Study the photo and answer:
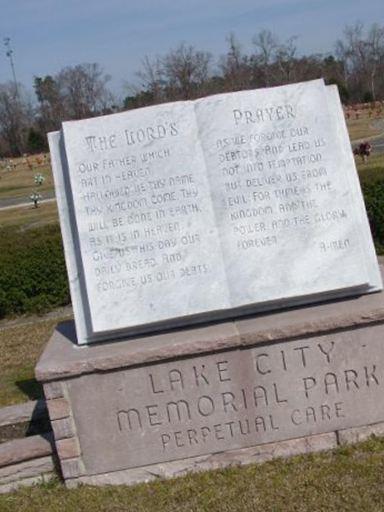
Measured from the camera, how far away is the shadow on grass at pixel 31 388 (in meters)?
6.27

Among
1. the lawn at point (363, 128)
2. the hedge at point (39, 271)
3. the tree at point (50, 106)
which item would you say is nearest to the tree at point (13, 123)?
the tree at point (50, 106)

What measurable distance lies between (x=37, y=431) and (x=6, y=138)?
229ft

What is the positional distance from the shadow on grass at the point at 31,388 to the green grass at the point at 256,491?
Result: 1818 mm

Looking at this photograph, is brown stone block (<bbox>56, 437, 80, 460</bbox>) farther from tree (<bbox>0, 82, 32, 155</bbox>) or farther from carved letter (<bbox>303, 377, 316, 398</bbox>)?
tree (<bbox>0, 82, 32, 155</bbox>)

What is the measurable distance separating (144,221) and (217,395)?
109 centimetres

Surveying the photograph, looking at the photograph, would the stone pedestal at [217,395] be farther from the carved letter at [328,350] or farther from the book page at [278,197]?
the book page at [278,197]

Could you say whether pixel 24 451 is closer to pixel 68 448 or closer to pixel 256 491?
pixel 68 448

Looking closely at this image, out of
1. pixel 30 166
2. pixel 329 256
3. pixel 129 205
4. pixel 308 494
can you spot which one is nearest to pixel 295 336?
pixel 329 256

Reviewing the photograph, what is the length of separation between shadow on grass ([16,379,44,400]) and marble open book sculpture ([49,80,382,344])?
1.85 metres

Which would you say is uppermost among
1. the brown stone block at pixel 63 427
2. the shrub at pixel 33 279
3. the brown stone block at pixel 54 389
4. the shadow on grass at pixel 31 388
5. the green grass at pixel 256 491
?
the shrub at pixel 33 279

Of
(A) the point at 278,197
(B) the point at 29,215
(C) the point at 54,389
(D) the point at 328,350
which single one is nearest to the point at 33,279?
(C) the point at 54,389

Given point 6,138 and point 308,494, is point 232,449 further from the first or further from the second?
point 6,138

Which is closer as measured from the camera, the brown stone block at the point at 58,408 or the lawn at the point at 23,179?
the brown stone block at the point at 58,408

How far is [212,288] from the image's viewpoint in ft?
15.0
